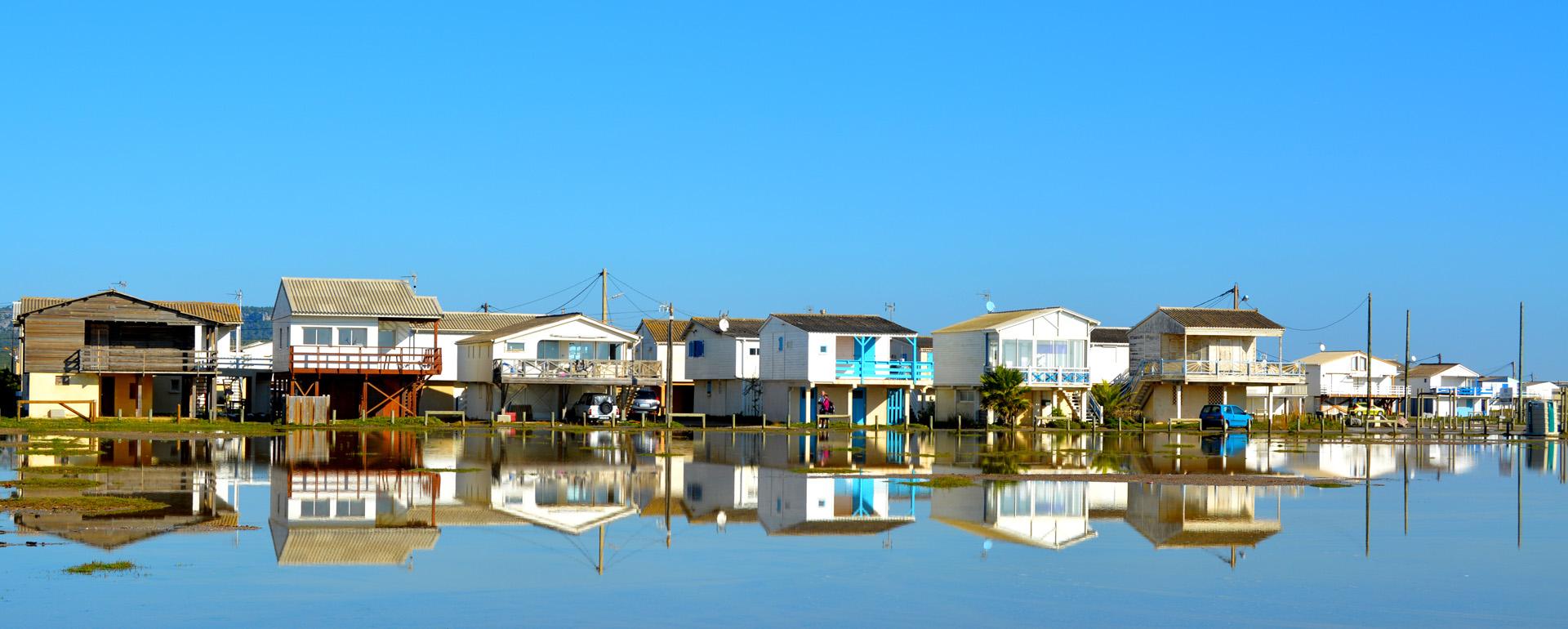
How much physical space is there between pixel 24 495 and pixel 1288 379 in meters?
62.7

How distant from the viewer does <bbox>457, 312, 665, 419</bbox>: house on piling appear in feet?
213

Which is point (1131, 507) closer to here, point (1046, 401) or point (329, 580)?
point (329, 580)

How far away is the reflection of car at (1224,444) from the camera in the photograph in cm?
4806

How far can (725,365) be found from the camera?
73062 mm

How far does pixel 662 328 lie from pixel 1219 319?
2763cm

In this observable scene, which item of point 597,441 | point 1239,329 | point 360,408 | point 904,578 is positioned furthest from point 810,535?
point 1239,329

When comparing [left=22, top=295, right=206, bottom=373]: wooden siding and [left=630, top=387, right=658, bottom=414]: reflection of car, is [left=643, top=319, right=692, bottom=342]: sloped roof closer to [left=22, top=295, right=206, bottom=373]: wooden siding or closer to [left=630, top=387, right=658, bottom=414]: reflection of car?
[left=630, top=387, right=658, bottom=414]: reflection of car

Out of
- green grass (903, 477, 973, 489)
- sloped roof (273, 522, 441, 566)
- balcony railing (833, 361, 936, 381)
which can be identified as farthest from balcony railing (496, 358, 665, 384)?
sloped roof (273, 522, 441, 566)

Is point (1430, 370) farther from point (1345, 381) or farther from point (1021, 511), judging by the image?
point (1021, 511)

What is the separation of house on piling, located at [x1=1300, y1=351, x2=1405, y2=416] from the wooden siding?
6685cm

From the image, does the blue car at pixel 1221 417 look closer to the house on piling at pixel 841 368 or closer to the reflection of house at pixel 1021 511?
the house on piling at pixel 841 368

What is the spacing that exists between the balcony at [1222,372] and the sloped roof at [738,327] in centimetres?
1887

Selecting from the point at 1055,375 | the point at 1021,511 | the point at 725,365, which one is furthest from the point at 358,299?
the point at 1021,511

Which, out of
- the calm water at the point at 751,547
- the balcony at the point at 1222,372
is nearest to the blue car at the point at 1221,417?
the balcony at the point at 1222,372
